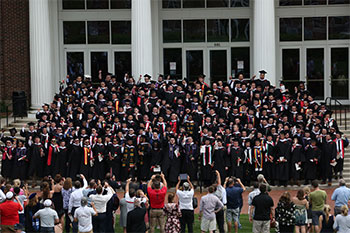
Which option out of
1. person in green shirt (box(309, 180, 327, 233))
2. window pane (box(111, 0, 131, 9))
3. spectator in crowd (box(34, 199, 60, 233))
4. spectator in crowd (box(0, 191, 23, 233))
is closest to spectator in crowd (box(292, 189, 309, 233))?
person in green shirt (box(309, 180, 327, 233))

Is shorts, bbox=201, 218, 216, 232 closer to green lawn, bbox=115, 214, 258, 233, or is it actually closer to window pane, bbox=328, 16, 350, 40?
green lawn, bbox=115, 214, 258, 233

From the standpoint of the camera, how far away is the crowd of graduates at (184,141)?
20328mm

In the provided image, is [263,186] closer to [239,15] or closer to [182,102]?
[182,102]

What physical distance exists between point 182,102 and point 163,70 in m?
6.83

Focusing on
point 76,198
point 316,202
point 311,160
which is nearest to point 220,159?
point 311,160

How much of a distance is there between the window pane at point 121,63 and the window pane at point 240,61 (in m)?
4.26

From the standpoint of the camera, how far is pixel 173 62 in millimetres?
28594

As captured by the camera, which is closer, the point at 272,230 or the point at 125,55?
the point at 272,230

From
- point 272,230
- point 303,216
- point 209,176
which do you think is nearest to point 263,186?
point 303,216

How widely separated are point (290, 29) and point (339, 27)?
198cm

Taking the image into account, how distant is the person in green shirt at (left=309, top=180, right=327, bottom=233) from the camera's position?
1452 cm

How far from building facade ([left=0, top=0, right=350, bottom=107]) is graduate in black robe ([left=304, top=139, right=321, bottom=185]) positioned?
795 cm

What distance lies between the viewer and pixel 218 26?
28.4 meters

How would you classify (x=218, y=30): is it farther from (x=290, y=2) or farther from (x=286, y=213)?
(x=286, y=213)
